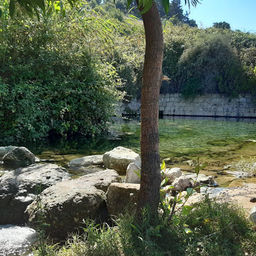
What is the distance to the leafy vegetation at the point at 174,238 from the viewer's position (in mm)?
2248

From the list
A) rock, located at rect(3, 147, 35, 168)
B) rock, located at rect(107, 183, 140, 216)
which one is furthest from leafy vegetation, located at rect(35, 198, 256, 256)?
rock, located at rect(3, 147, 35, 168)

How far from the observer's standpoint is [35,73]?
9414 millimetres

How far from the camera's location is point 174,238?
2.38 m

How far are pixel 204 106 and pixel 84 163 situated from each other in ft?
67.6

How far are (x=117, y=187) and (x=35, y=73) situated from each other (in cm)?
714

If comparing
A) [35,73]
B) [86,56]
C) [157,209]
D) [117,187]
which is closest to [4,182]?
[117,187]

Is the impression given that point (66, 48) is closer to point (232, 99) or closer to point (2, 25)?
point (2, 25)

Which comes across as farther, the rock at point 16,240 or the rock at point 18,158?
the rock at point 18,158

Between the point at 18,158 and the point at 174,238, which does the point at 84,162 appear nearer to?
the point at 18,158

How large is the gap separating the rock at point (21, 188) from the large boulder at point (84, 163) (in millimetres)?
1161

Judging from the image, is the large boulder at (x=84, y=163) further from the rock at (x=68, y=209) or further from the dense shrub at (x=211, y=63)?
the dense shrub at (x=211, y=63)

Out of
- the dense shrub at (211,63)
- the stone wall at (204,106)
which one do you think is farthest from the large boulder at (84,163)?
the dense shrub at (211,63)

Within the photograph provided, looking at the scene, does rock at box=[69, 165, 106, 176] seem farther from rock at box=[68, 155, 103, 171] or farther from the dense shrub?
the dense shrub

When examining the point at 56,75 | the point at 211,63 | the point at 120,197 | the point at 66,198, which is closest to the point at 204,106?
the point at 211,63
